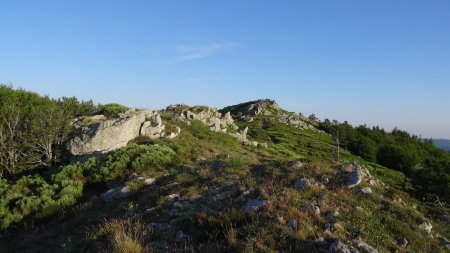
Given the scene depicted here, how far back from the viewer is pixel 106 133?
1081 inches

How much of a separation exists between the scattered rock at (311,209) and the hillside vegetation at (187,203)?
0.06 meters

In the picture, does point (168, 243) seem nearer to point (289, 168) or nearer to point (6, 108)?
point (289, 168)

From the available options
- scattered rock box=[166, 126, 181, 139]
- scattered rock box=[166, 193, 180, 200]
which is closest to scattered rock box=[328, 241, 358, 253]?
scattered rock box=[166, 193, 180, 200]

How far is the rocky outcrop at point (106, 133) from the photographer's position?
26953 mm

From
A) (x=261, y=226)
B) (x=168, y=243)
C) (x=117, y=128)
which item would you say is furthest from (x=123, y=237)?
(x=117, y=128)

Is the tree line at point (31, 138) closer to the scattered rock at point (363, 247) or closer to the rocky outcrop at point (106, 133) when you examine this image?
the rocky outcrop at point (106, 133)

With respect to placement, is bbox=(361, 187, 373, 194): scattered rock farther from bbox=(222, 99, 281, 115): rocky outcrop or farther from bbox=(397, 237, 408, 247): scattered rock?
bbox=(222, 99, 281, 115): rocky outcrop

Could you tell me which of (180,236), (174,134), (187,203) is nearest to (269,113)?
(174,134)

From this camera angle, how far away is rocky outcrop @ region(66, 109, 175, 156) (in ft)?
88.4

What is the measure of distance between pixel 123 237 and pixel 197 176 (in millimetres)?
7559

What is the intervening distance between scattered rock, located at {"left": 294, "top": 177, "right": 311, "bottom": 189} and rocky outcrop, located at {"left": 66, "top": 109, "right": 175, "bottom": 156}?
1615 centimetres

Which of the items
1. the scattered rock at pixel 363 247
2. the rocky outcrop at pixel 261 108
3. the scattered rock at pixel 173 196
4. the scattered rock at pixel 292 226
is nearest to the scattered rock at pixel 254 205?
the scattered rock at pixel 292 226

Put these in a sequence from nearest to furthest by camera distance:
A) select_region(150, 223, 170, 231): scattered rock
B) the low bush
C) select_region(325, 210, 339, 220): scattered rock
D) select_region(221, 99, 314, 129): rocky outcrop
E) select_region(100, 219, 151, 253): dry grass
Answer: select_region(100, 219, 151, 253): dry grass → select_region(325, 210, 339, 220): scattered rock → select_region(150, 223, 170, 231): scattered rock → the low bush → select_region(221, 99, 314, 129): rocky outcrop

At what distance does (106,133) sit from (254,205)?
60.3 ft
